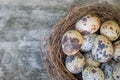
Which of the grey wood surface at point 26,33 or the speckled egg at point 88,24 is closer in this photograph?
the speckled egg at point 88,24

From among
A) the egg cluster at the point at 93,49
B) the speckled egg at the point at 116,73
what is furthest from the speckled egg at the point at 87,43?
the speckled egg at the point at 116,73

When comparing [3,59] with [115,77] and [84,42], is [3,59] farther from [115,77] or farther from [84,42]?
[115,77]

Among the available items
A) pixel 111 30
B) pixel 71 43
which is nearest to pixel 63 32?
pixel 71 43

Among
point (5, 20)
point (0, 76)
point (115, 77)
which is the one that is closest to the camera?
point (115, 77)

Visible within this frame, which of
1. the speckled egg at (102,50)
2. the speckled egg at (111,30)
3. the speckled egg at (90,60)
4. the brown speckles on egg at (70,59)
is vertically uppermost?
the speckled egg at (111,30)

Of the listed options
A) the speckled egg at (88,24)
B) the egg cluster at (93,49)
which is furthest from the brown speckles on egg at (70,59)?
the speckled egg at (88,24)

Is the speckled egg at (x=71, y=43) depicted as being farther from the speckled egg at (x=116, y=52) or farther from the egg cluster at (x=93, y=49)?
the speckled egg at (x=116, y=52)

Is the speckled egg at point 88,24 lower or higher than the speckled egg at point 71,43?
higher

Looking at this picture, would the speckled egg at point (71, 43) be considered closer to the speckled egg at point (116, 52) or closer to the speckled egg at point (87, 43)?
the speckled egg at point (87, 43)

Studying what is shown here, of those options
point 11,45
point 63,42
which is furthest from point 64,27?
point 11,45
